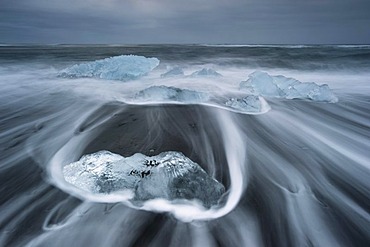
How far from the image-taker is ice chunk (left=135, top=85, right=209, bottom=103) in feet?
21.6

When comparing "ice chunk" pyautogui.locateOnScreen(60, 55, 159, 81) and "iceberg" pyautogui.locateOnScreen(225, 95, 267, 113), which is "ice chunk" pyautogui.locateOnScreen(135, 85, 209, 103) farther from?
"ice chunk" pyautogui.locateOnScreen(60, 55, 159, 81)

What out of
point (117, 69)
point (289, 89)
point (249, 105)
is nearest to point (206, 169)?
point (249, 105)

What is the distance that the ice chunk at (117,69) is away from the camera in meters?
10.8

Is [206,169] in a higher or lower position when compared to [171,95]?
higher

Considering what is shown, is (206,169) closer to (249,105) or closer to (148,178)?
(148,178)

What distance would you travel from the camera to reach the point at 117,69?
10.9 metres

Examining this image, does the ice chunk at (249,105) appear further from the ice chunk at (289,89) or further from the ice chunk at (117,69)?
the ice chunk at (117,69)

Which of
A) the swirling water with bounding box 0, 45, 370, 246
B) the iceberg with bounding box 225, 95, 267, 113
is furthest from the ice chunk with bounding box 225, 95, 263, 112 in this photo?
the swirling water with bounding box 0, 45, 370, 246

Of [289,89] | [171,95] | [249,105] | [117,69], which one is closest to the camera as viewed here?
[249,105]

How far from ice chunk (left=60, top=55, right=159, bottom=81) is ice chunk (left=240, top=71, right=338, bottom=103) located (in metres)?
5.03

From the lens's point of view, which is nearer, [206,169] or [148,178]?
[148,178]

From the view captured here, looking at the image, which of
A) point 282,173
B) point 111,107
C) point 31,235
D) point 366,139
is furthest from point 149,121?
point 366,139

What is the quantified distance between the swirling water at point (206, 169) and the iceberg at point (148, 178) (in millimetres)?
115

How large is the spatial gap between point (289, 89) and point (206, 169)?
17.4 ft
